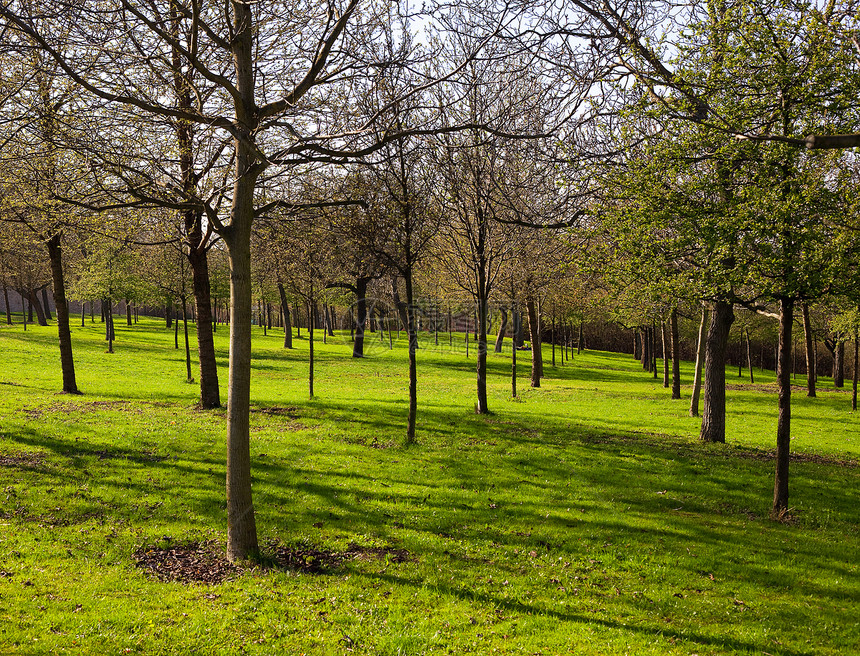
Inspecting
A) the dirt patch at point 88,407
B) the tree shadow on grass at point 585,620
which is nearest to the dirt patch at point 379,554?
the tree shadow on grass at point 585,620

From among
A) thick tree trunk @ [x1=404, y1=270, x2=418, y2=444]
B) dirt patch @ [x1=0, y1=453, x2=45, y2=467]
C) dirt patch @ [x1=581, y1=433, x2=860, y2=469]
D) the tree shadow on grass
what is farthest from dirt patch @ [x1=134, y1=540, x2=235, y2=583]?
dirt patch @ [x1=581, y1=433, x2=860, y2=469]

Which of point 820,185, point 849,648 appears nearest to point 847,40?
point 820,185

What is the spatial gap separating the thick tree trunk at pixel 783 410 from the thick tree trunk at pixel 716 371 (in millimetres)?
5469

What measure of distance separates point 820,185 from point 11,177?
48.4 feet

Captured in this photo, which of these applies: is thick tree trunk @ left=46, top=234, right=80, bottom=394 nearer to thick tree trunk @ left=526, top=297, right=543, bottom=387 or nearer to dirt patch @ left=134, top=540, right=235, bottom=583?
dirt patch @ left=134, top=540, right=235, bottom=583

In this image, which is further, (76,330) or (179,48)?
(76,330)

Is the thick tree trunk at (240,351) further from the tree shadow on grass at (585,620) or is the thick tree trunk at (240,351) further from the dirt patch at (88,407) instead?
the dirt patch at (88,407)

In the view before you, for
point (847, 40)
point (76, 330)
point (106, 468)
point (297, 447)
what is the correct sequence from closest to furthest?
point (847, 40)
point (106, 468)
point (297, 447)
point (76, 330)

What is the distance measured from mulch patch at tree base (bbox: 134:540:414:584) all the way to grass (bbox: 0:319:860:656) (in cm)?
21

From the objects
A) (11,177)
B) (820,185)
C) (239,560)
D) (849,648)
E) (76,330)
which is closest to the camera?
(849,648)

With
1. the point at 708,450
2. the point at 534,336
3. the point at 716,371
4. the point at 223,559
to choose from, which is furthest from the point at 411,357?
the point at 534,336

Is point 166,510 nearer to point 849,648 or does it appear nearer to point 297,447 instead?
point 297,447

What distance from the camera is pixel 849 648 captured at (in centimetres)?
605

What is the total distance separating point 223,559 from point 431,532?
3.34m
